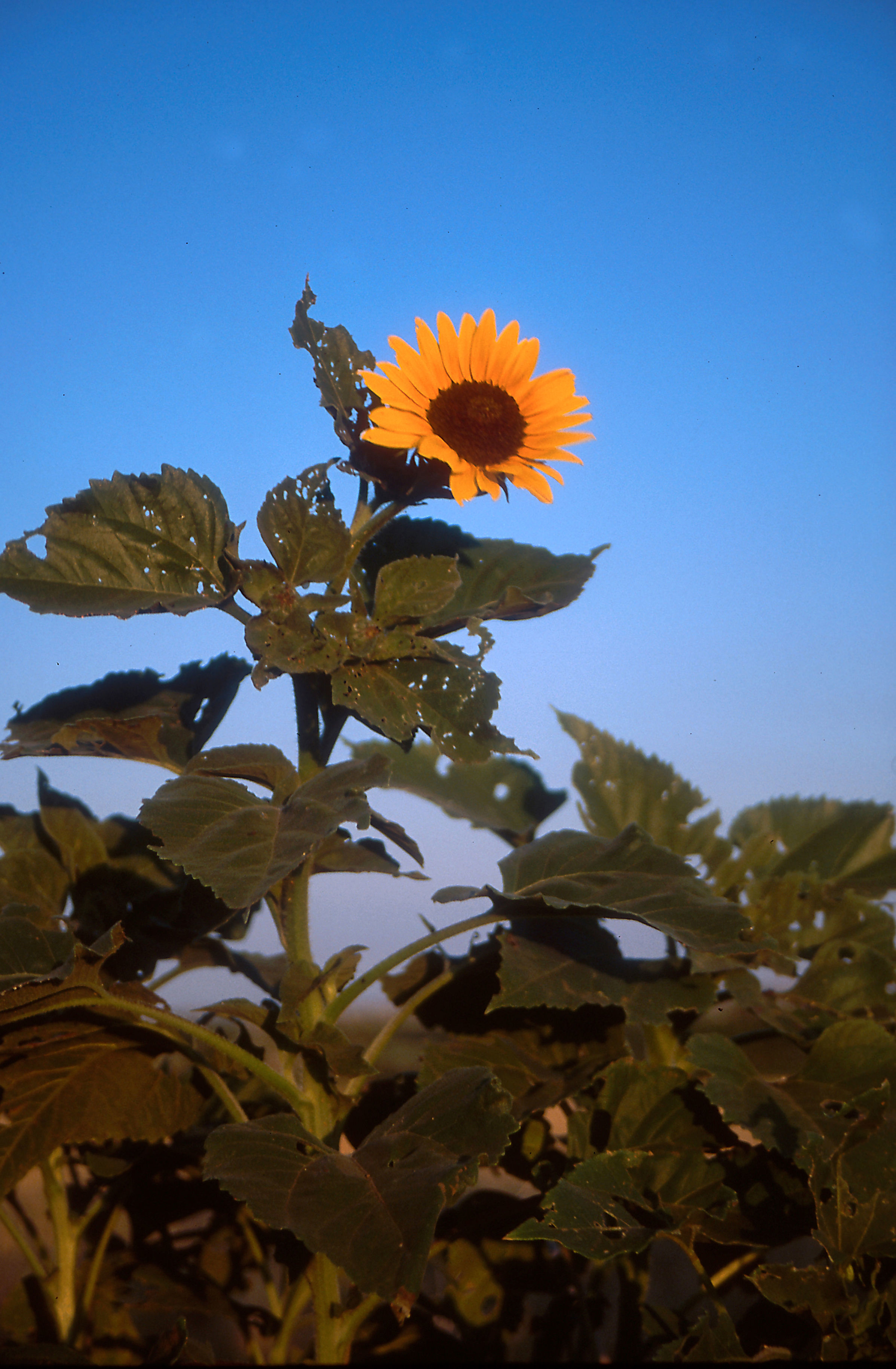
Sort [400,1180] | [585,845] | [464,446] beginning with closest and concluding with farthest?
[400,1180]
[464,446]
[585,845]

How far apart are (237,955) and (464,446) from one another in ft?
2.52

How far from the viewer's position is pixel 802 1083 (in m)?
0.98

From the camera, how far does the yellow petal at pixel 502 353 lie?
0.86 metres

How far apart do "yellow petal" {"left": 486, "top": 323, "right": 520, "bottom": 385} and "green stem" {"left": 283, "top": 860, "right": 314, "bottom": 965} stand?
17.9 inches

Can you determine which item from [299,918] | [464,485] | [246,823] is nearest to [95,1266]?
[299,918]

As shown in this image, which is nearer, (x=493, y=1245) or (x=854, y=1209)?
(x=854, y=1209)

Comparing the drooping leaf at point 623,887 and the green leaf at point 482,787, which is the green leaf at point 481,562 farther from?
the green leaf at point 482,787

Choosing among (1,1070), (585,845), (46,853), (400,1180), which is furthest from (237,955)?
(400,1180)

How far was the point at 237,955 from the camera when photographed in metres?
1.27

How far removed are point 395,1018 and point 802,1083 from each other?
1.38 feet

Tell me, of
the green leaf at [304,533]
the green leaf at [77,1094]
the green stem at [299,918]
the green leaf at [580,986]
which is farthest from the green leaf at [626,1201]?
the green leaf at [304,533]

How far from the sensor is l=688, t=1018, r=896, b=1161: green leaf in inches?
34.4

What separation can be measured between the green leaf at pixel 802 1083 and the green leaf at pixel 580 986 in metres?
0.05

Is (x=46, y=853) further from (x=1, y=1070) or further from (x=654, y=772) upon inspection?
(x=654, y=772)
